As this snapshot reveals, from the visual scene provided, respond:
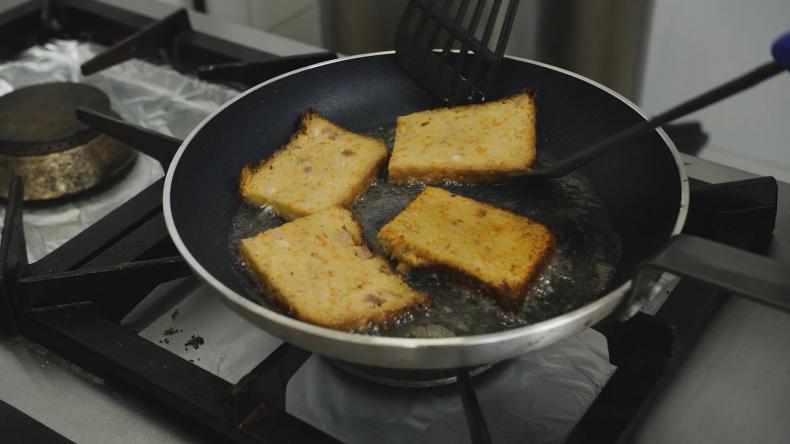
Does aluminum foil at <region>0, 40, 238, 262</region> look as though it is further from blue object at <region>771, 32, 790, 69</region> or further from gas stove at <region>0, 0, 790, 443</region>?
blue object at <region>771, 32, 790, 69</region>

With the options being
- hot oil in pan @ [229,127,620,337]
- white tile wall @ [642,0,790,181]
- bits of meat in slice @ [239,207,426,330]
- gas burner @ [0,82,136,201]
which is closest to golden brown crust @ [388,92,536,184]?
hot oil in pan @ [229,127,620,337]

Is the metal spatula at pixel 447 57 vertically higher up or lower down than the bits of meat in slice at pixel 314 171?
higher up

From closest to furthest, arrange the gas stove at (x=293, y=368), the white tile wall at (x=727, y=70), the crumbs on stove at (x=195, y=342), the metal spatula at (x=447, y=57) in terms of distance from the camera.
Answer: the gas stove at (x=293, y=368)
the crumbs on stove at (x=195, y=342)
the metal spatula at (x=447, y=57)
the white tile wall at (x=727, y=70)

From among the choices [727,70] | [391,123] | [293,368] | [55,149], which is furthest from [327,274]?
[727,70]

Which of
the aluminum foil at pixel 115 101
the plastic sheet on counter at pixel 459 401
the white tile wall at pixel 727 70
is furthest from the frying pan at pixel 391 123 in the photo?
the white tile wall at pixel 727 70

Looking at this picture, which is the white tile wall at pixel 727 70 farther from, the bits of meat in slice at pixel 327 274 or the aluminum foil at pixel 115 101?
the bits of meat in slice at pixel 327 274

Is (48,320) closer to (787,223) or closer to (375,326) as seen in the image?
(375,326)

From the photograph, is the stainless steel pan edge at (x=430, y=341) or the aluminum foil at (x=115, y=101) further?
the aluminum foil at (x=115, y=101)
